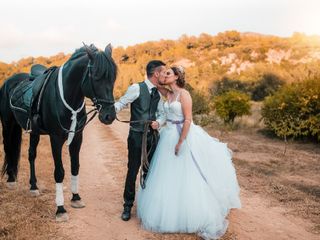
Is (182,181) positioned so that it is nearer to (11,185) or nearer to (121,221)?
(121,221)

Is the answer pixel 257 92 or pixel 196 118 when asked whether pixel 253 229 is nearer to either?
pixel 196 118

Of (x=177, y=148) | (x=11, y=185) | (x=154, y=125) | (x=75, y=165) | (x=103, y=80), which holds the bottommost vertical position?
(x=11, y=185)

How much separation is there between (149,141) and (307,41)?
77020 mm

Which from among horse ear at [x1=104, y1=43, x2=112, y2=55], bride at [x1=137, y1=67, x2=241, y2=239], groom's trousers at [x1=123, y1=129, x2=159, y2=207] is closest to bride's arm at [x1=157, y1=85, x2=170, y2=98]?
bride at [x1=137, y1=67, x2=241, y2=239]

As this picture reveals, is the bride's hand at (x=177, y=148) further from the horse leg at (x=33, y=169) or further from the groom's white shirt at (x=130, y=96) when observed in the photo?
the horse leg at (x=33, y=169)

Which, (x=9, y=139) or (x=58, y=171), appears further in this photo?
(x=9, y=139)

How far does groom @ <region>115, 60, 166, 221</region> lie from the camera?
4.79 metres

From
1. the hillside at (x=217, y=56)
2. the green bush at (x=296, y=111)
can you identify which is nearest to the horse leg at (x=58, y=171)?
the green bush at (x=296, y=111)

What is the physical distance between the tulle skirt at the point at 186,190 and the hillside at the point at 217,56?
116 feet

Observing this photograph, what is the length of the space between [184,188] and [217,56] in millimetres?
Answer: 70156

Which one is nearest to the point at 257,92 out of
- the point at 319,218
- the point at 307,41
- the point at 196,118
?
the point at 196,118

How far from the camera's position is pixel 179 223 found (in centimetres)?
460

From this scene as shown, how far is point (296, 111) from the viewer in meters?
14.2

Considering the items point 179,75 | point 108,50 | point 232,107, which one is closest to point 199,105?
point 232,107
